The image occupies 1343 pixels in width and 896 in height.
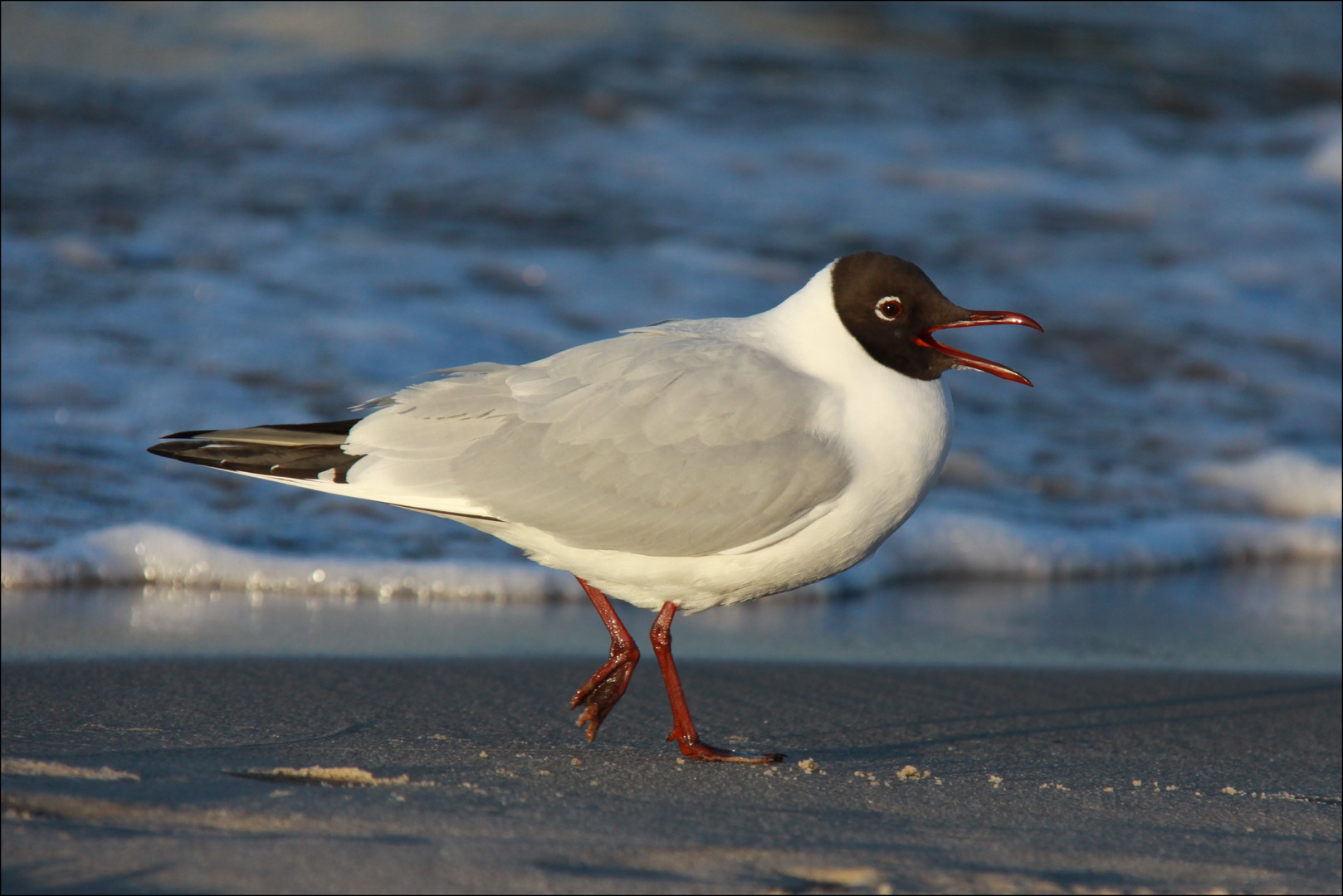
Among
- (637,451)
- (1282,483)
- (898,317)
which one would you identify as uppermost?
(898,317)

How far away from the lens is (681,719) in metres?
3.28

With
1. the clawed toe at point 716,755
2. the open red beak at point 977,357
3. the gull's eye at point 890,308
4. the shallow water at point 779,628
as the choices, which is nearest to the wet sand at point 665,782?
the clawed toe at point 716,755

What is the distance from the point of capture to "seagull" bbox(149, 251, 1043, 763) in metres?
3.20

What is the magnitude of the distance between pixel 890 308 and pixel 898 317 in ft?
0.10

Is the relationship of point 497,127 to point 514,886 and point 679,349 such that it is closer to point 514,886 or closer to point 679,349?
point 679,349

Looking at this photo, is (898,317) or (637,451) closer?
(637,451)

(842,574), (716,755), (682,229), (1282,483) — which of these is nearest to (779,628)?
(842,574)

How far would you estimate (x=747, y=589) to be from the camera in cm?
332

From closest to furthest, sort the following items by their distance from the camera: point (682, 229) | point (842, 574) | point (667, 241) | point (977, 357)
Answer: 1. point (977, 357)
2. point (842, 574)
3. point (667, 241)
4. point (682, 229)

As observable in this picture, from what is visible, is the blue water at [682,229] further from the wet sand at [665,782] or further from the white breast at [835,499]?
the white breast at [835,499]

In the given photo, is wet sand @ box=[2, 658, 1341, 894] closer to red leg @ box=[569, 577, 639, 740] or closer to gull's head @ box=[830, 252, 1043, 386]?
red leg @ box=[569, 577, 639, 740]

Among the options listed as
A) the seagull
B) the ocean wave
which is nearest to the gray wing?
the seagull

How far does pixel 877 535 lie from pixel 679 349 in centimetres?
63

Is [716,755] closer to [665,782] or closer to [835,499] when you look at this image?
[665,782]
